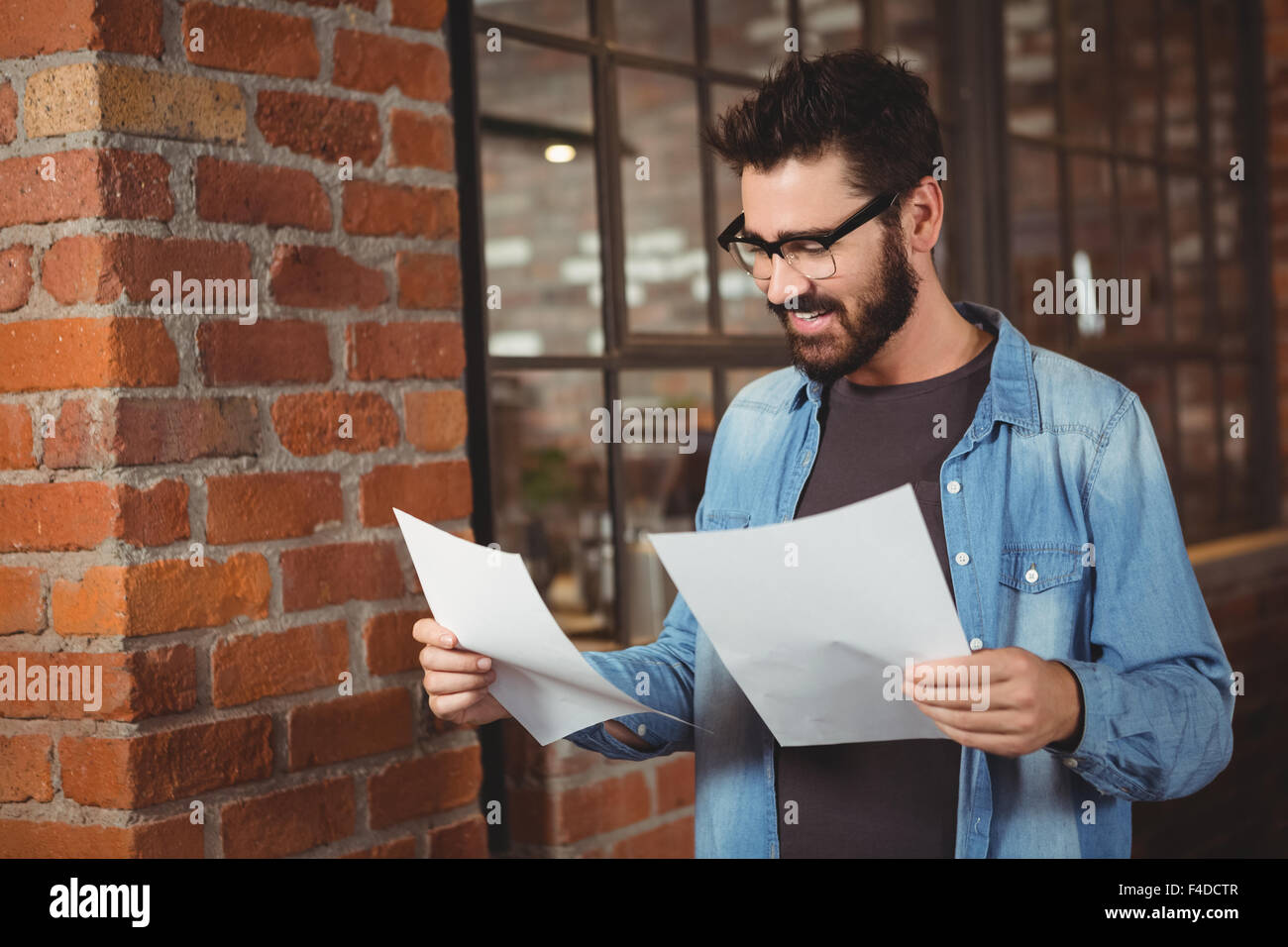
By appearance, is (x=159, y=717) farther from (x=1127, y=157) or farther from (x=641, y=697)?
(x=1127, y=157)

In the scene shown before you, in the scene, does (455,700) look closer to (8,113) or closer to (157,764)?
(157,764)

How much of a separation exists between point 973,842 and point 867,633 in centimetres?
32

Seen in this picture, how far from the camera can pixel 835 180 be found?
106 centimetres

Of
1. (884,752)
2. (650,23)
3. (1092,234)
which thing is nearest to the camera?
(884,752)

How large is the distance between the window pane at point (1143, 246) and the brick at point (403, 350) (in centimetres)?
170

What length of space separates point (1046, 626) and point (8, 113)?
3.44ft

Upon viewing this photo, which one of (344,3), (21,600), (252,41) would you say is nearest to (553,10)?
(344,3)

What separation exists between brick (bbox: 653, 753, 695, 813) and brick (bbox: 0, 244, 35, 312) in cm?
100

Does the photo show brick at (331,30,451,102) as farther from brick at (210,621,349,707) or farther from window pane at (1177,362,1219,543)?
window pane at (1177,362,1219,543)

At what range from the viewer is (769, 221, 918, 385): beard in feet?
3.52

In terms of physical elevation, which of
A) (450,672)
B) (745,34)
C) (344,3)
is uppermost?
(745,34)

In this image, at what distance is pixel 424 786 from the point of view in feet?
4.39

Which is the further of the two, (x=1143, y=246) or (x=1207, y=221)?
(x=1207, y=221)

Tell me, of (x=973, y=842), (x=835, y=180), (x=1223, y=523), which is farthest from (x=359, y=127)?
(x=1223, y=523)
